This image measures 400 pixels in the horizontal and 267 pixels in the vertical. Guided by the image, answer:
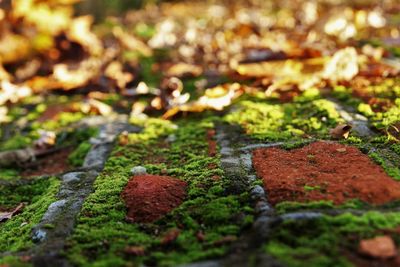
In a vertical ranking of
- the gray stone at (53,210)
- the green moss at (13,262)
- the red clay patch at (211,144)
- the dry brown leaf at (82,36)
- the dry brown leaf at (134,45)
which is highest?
the dry brown leaf at (82,36)

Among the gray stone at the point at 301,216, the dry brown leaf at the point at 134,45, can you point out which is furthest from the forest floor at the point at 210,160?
the dry brown leaf at the point at 134,45

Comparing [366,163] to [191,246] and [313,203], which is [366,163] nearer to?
[313,203]

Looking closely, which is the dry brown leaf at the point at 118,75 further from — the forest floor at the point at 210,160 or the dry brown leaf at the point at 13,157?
the dry brown leaf at the point at 13,157

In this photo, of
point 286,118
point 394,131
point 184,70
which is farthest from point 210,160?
point 184,70

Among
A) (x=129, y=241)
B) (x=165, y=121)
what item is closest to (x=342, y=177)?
(x=129, y=241)

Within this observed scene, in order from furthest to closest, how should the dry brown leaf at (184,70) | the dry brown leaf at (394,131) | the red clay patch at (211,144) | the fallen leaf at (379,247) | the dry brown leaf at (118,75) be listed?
the dry brown leaf at (184,70) < the dry brown leaf at (118,75) < the red clay patch at (211,144) < the dry brown leaf at (394,131) < the fallen leaf at (379,247)

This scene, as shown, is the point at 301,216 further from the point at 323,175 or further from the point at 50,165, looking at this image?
the point at 50,165
